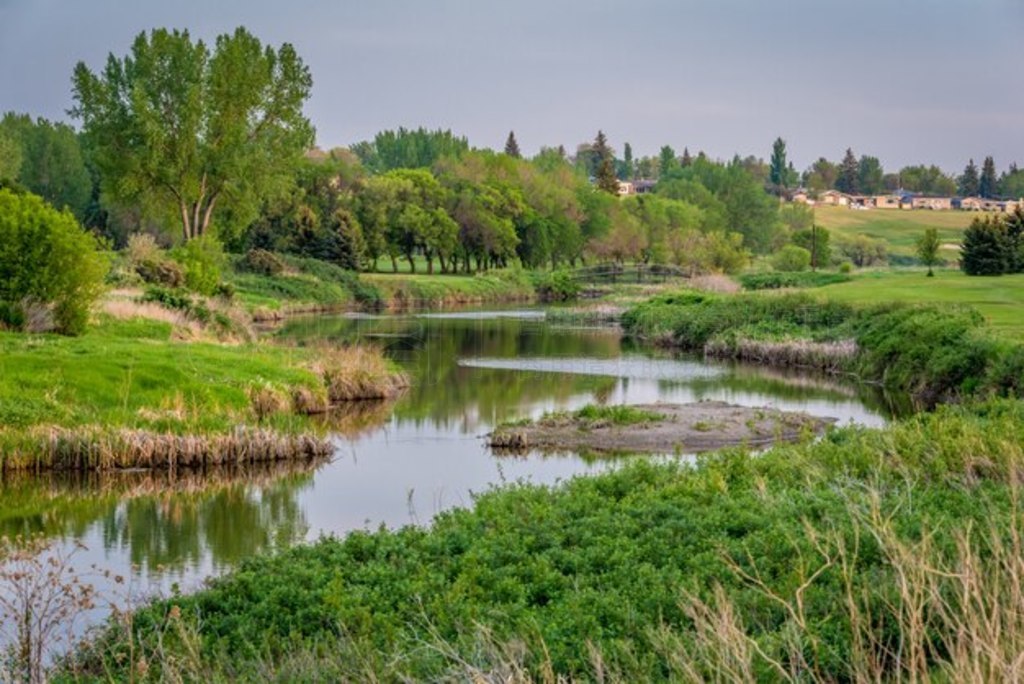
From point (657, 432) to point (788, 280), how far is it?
6289cm

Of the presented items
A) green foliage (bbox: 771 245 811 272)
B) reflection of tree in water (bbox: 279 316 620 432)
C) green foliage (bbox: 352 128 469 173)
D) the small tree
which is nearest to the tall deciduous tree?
the small tree

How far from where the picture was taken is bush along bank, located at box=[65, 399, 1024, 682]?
27.7 feet

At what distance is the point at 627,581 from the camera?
11422 millimetres

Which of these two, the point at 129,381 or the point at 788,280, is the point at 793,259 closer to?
the point at 788,280

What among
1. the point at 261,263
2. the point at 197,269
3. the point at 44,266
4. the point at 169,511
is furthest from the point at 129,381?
the point at 261,263

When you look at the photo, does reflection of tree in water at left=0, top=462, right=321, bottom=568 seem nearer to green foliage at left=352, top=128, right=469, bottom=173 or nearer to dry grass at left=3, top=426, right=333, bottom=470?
dry grass at left=3, top=426, right=333, bottom=470

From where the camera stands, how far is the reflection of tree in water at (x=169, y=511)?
19.2m

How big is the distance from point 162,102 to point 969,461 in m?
62.2

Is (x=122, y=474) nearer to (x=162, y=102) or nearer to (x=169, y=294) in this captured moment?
(x=169, y=294)

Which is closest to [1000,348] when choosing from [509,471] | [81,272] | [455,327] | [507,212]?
[509,471]

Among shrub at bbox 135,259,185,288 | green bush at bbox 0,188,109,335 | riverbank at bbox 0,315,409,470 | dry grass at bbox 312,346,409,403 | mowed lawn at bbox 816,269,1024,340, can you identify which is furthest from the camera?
shrub at bbox 135,259,185,288

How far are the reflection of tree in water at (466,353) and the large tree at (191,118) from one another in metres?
10.5

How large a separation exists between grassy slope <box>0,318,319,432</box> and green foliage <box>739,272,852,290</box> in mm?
59534

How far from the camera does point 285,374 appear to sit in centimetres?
3244
